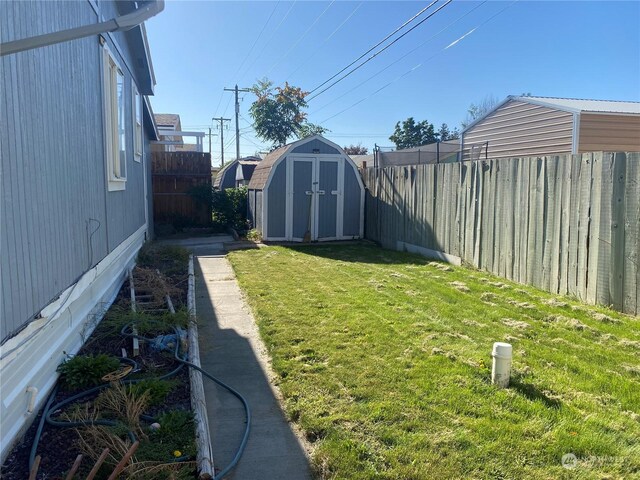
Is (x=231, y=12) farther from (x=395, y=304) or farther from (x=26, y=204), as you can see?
(x=26, y=204)

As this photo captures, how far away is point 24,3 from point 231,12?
9.41 meters

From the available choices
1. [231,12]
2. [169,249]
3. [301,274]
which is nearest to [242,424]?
[301,274]

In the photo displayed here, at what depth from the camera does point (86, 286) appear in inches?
161

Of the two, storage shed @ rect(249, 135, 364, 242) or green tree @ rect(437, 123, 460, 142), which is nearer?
storage shed @ rect(249, 135, 364, 242)

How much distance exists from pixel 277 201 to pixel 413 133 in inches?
1393

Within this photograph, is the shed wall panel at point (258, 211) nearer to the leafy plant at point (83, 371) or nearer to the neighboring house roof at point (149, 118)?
the neighboring house roof at point (149, 118)

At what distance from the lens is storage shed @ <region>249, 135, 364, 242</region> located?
11648 millimetres

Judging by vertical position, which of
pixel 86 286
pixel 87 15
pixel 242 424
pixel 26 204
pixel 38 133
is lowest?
pixel 242 424

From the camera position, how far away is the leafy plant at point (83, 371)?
3.18m

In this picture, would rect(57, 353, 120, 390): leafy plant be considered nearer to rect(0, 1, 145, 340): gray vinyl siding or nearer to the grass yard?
rect(0, 1, 145, 340): gray vinyl siding

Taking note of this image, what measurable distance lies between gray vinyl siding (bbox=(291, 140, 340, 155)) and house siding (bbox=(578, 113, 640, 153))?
20.5 feet

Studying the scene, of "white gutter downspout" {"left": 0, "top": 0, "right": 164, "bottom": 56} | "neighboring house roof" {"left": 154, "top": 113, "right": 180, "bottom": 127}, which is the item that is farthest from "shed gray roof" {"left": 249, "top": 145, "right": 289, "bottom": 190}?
"neighboring house roof" {"left": 154, "top": 113, "right": 180, "bottom": 127}

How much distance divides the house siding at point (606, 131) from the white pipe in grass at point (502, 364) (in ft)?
34.1

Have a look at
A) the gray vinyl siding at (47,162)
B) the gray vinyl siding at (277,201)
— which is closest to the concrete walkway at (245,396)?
the gray vinyl siding at (47,162)
